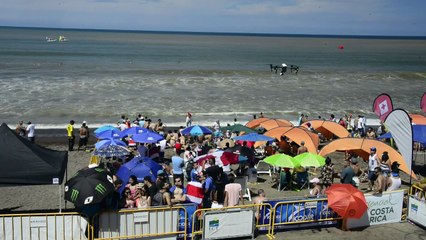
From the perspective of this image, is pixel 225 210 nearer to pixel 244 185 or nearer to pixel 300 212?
pixel 300 212

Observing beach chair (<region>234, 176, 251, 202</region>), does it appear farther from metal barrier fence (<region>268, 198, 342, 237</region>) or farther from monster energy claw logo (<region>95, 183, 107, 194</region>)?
monster energy claw logo (<region>95, 183, 107, 194</region>)

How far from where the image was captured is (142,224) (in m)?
9.34

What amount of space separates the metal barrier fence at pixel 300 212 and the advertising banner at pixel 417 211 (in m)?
2.02

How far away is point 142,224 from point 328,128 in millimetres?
12282

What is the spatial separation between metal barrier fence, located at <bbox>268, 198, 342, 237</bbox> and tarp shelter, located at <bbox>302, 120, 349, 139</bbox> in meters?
8.62

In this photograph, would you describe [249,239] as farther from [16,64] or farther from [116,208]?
[16,64]

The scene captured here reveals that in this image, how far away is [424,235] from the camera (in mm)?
10625

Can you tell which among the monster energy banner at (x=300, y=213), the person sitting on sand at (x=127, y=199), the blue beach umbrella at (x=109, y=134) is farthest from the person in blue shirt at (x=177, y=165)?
the blue beach umbrella at (x=109, y=134)

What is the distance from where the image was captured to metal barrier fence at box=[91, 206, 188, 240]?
912 centimetres

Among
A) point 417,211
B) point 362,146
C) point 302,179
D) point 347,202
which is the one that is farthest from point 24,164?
point 362,146

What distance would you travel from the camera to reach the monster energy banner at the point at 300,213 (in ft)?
34.0

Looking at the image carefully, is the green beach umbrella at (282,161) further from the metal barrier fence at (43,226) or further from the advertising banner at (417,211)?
the metal barrier fence at (43,226)

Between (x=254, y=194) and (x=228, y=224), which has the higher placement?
(x=228, y=224)

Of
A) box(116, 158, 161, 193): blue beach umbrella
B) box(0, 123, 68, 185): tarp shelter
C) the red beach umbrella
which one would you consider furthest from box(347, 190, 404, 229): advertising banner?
box(0, 123, 68, 185): tarp shelter
